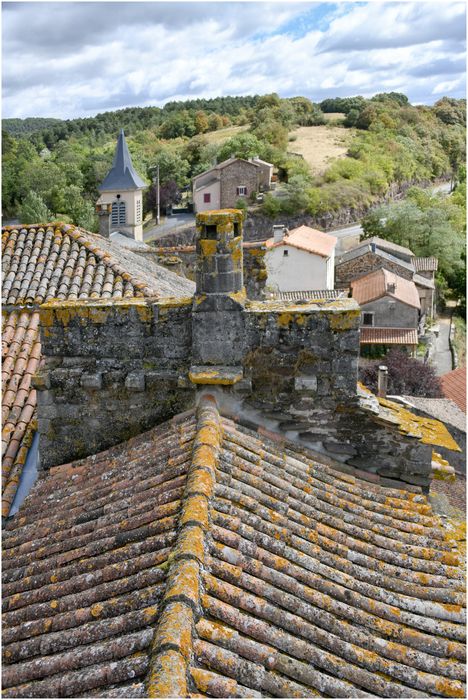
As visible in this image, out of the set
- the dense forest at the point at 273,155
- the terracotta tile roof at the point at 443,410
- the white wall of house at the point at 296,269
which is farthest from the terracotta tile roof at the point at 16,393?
the dense forest at the point at 273,155

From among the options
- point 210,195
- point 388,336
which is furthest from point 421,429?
point 210,195

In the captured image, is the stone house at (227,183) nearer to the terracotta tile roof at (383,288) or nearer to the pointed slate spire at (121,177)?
the pointed slate spire at (121,177)

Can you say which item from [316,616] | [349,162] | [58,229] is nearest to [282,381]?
[316,616]

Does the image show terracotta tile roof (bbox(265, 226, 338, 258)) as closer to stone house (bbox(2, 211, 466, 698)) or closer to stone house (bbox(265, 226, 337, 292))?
stone house (bbox(265, 226, 337, 292))

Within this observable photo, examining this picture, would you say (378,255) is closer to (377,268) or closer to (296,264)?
(377,268)

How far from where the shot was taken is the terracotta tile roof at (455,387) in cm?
2992

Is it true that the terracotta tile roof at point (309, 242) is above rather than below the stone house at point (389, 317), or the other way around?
above

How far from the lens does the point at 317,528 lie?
5121 mm

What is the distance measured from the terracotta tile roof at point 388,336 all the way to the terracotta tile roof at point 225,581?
34.0m

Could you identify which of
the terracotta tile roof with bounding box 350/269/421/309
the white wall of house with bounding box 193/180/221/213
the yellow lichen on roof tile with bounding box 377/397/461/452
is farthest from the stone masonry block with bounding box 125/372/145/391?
the white wall of house with bounding box 193/180/221/213

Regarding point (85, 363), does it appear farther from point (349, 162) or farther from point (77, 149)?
point (77, 149)

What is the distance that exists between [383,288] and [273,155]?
35.6 metres

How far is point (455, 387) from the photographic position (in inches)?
1238

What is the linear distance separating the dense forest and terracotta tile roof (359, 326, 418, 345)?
49.9 feet
